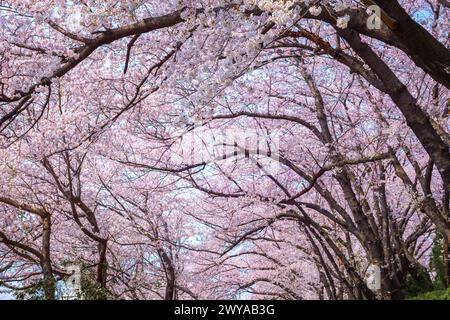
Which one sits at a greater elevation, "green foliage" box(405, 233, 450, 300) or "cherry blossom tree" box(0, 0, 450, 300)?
"cherry blossom tree" box(0, 0, 450, 300)

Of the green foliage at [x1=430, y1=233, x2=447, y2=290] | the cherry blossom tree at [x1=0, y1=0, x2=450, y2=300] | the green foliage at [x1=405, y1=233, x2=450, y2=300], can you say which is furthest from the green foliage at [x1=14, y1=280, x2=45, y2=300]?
the green foliage at [x1=430, y1=233, x2=447, y2=290]

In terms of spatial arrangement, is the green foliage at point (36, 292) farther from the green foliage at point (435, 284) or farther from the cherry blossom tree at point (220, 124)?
the green foliage at point (435, 284)

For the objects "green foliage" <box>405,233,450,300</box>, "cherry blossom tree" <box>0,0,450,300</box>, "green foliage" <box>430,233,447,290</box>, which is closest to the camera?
"cherry blossom tree" <box>0,0,450,300</box>

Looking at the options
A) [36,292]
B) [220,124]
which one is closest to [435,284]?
[220,124]

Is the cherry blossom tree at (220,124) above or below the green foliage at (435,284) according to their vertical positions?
above

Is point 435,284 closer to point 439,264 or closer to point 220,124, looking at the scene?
point 439,264

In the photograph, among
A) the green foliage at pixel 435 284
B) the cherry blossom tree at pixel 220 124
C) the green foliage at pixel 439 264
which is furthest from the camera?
the green foliage at pixel 439 264

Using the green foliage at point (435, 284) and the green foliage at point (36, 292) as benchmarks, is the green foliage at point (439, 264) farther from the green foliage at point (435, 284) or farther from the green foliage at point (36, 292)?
the green foliage at point (36, 292)

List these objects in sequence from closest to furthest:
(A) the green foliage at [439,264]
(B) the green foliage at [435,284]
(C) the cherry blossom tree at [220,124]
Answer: (C) the cherry blossom tree at [220,124] → (B) the green foliage at [435,284] → (A) the green foliage at [439,264]

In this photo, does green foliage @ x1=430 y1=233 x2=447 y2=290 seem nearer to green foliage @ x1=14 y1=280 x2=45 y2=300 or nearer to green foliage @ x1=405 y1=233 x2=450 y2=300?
green foliage @ x1=405 y1=233 x2=450 y2=300

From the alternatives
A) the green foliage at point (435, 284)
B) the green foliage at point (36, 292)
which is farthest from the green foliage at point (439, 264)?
the green foliage at point (36, 292)

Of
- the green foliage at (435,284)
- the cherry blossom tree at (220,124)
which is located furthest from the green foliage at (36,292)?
the green foliage at (435,284)

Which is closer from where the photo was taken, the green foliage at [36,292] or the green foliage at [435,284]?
the green foliage at [435,284]

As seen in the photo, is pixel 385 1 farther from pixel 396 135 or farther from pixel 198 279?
pixel 198 279
